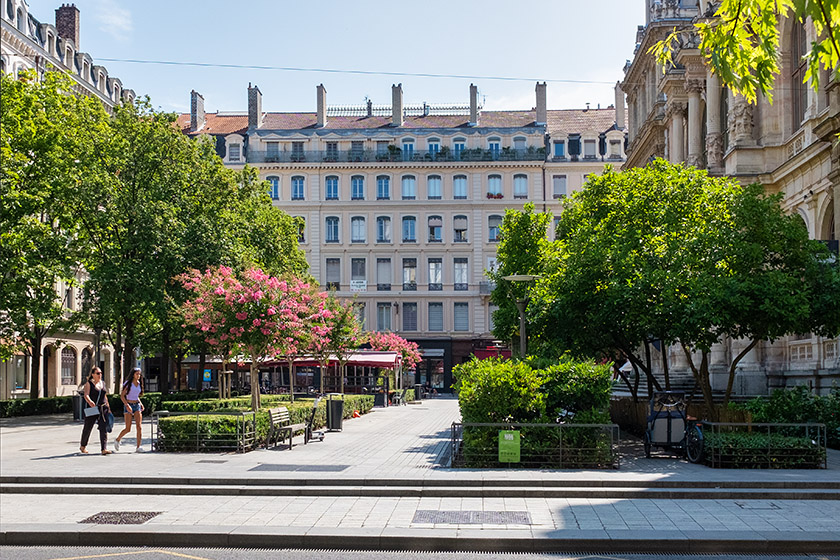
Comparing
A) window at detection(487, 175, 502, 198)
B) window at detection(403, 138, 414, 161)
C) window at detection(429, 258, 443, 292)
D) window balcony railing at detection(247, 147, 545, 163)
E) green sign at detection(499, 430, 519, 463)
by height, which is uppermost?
window at detection(403, 138, 414, 161)

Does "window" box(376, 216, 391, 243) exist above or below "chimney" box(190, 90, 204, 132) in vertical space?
below

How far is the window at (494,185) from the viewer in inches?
2638

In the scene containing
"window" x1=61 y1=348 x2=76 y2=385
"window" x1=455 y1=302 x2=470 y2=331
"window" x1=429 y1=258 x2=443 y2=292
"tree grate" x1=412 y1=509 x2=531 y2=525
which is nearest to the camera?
"tree grate" x1=412 y1=509 x2=531 y2=525

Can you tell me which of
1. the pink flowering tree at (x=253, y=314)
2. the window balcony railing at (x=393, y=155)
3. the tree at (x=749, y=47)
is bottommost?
the pink flowering tree at (x=253, y=314)

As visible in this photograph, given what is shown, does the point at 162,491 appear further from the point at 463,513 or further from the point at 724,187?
the point at 724,187

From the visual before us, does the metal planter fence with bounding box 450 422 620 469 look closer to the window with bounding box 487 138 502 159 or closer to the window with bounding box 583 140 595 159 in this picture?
the window with bounding box 487 138 502 159

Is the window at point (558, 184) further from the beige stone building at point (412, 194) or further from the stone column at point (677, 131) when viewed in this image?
the stone column at point (677, 131)

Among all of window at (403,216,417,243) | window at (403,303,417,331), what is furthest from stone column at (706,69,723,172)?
window at (403,216,417,243)

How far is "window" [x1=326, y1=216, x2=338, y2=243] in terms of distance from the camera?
67188mm

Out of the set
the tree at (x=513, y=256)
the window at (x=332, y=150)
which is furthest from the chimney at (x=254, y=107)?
the tree at (x=513, y=256)

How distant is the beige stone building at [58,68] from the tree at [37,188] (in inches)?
229

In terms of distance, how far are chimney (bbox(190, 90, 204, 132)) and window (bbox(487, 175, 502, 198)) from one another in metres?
22.8

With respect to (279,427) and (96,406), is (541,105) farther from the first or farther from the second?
(96,406)

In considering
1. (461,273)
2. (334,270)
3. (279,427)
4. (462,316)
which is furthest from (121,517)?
(334,270)
